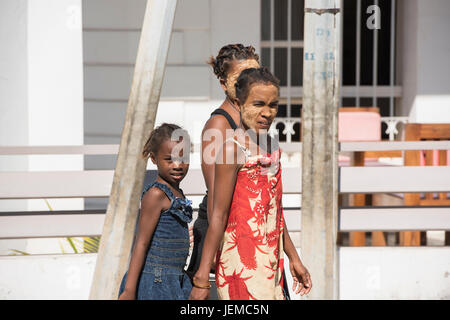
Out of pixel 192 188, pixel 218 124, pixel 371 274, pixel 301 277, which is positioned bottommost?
pixel 371 274

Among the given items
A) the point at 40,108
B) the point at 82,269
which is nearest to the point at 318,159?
the point at 82,269

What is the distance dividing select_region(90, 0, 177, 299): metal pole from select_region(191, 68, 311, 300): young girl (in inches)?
43.4

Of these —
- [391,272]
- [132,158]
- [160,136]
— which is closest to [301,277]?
[160,136]

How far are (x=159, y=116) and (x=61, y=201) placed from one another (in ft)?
8.93

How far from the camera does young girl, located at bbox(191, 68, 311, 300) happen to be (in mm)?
2232

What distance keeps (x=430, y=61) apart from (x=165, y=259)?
19.0 ft

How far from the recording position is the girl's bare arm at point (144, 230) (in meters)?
2.47

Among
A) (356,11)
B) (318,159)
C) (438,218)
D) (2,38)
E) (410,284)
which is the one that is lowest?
(410,284)

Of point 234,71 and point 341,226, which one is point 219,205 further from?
point 341,226

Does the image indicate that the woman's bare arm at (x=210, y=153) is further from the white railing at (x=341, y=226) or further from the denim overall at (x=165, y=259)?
the white railing at (x=341, y=226)

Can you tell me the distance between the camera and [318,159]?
10.8ft

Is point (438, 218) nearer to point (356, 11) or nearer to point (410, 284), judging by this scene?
point (410, 284)

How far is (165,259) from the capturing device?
8.31 ft

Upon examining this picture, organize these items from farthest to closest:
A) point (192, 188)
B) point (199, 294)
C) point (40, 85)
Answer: point (40, 85), point (192, 188), point (199, 294)
